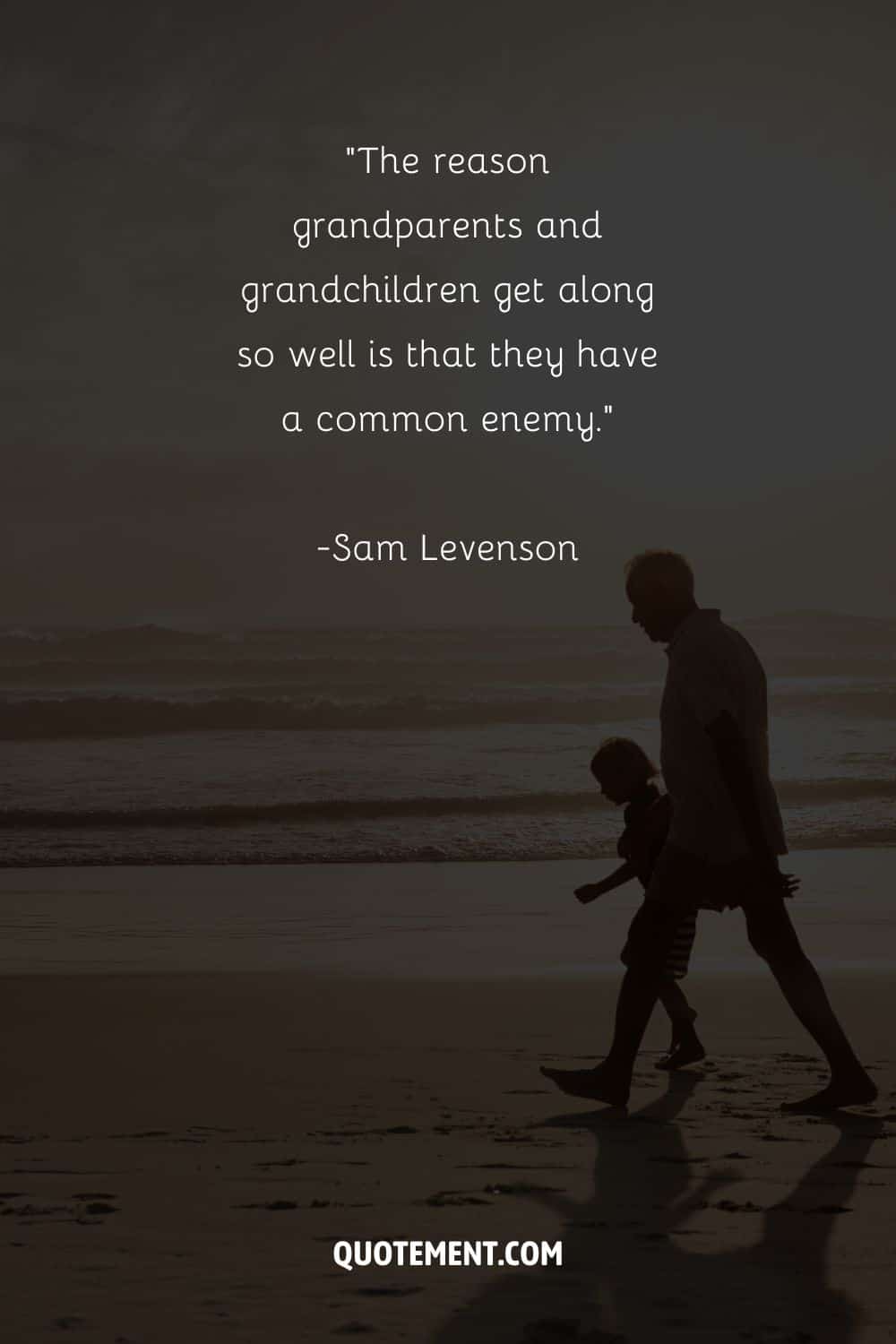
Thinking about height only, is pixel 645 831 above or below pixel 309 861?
below

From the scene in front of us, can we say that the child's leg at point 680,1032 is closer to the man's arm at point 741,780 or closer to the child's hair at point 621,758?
the child's hair at point 621,758

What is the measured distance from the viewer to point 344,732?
85.5 feet

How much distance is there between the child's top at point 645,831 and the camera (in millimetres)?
5332

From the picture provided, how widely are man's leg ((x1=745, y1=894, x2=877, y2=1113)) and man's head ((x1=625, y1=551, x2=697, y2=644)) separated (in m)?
0.87

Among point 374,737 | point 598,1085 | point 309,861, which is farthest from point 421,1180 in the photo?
point 374,737

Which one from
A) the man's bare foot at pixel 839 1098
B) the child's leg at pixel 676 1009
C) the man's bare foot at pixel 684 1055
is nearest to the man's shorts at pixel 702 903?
the man's bare foot at pixel 839 1098

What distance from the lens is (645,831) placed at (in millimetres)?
5375

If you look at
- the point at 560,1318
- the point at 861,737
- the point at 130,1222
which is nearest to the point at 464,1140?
the point at 130,1222

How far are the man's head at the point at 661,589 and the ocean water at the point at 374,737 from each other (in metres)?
8.23

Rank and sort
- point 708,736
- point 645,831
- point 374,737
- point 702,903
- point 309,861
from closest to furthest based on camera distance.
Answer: point 708,736 < point 702,903 < point 645,831 < point 309,861 < point 374,737

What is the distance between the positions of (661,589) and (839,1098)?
1.54 m

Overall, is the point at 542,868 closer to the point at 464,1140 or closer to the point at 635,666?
the point at 464,1140

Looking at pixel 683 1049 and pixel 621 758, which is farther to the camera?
pixel 683 1049

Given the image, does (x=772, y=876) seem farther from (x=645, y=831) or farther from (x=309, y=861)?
(x=309, y=861)
